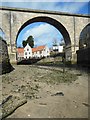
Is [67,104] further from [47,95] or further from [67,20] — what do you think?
[67,20]

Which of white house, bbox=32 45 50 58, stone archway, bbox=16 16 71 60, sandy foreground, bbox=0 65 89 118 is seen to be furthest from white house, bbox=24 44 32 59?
sandy foreground, bbox=0 65 89 118

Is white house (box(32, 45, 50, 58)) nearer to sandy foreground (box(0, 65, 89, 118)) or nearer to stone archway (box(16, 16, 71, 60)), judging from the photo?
stone archway (box(16, 16, 71, 60))

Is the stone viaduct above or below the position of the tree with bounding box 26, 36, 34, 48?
below

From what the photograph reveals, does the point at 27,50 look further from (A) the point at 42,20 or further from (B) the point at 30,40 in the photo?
(A) the point at 42,20

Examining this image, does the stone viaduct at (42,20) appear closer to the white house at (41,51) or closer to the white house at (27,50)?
the white house at (41,51)

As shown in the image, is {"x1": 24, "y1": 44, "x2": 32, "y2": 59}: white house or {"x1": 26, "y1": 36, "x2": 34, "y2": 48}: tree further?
{"x1": 26, "y1": 36, "x2": 34, "y2": 48}: tree

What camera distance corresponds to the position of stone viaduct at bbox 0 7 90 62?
27.1m

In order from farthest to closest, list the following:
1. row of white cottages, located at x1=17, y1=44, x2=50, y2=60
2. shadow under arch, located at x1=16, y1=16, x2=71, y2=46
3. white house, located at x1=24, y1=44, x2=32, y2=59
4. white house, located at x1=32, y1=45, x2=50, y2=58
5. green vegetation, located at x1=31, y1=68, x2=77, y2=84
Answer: white house, located at x1=32, y1=45, x2=50, y2=58 → white house, located at x1=24, y1=44, x2=32, y2=59 → row of white cottages, located at x1=17, y1=44, x2=50, y2=60 → shadow under arch, located at x1=16, y1=16, x2=71, y2=46 → green vegetation, located at x1=31, y1=68, x2=77, y2=84

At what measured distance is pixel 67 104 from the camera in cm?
532

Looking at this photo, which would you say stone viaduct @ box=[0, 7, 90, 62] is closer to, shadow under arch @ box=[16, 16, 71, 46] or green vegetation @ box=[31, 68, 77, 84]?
shadow under arch @ box=[16, 16, 71, 46]

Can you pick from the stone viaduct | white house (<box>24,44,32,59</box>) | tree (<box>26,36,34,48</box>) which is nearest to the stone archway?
the stone viaduct

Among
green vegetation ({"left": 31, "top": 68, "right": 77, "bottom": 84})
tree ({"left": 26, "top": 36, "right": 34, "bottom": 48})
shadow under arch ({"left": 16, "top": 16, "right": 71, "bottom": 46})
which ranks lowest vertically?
green vegetation ({"left": 31, "top": 68, "right": 77, "bottom": 84})

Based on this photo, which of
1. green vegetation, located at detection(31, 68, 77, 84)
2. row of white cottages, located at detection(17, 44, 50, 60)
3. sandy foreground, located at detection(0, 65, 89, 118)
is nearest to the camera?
sandy foreground, located at detection(0, 65, 89, 118)

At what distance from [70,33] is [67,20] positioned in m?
2.03
